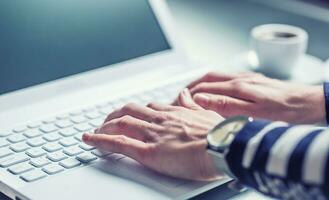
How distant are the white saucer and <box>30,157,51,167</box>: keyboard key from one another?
41cm

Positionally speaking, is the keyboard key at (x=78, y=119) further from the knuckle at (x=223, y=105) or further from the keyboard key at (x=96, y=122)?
the knuckle at (x=223, y=105)

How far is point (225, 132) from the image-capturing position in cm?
80

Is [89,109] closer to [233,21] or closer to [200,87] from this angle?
[200,87]

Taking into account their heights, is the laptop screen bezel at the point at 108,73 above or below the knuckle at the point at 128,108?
above

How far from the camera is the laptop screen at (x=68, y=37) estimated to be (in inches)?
39.3

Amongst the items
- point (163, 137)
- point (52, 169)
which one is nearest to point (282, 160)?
point (163, 137)

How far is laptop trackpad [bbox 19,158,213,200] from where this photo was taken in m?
0.80

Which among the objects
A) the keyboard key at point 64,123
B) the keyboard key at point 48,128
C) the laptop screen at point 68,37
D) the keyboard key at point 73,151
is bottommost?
the keyboard key at point 73,151

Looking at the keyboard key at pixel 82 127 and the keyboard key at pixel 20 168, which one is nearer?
the keyboard key at pixel 20 168

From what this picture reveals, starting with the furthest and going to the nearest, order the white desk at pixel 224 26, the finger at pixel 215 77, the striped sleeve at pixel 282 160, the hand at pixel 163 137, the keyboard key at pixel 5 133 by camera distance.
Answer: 1. the white desk at pixel 224 26
2. the finger at pixel 215 77
3. the keyboard key at pixel 5 133
4. the hand at pixel 163 137
5. the striped sleeve at pixel 282 160

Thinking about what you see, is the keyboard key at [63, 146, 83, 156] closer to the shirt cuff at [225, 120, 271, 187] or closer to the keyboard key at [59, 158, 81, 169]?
the keyboard key at [59, 158, 81, 169]

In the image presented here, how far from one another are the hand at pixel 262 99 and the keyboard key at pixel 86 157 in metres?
0.17

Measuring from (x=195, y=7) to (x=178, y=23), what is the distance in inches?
3.7

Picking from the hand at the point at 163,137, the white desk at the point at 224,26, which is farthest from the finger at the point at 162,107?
the white desk at the point at 224,26
